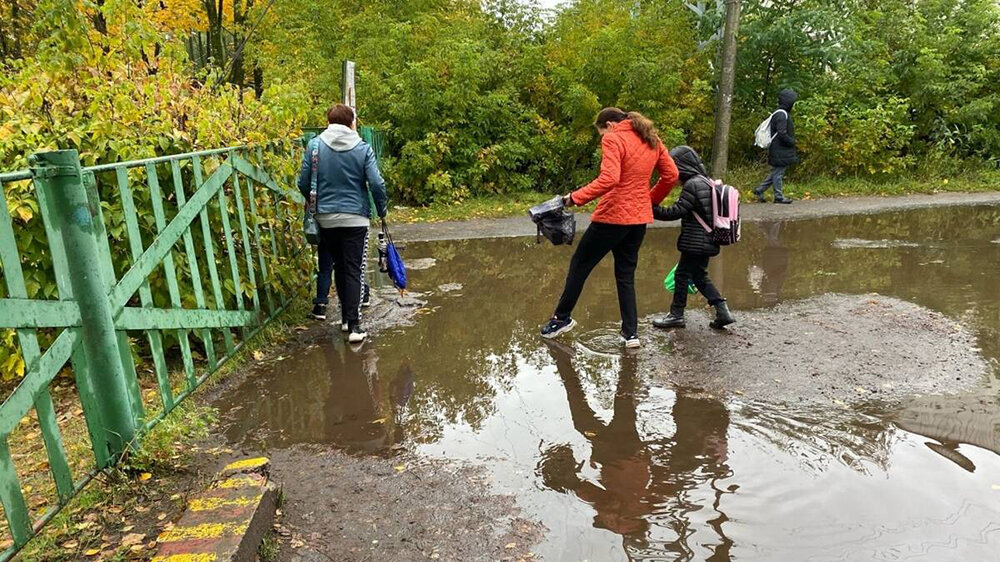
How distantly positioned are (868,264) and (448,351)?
5290mm

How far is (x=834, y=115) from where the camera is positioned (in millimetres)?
13109

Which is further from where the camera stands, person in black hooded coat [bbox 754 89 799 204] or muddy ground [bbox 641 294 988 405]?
person in black hooded coat [bbox 754 89 799 204]

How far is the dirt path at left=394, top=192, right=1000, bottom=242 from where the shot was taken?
34.7 feet

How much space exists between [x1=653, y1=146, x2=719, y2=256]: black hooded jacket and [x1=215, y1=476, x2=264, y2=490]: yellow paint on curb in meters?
3.58

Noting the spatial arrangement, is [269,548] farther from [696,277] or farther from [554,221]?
[696,277]

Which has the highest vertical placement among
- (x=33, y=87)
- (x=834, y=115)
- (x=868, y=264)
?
(x=33, y=87)

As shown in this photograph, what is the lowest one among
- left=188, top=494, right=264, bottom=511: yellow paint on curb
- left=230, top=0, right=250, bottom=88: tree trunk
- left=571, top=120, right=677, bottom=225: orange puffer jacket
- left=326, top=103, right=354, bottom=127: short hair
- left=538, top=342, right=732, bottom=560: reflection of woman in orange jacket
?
left=538, top=342, right=732, bottom=560: reflection of woman in orange jacket

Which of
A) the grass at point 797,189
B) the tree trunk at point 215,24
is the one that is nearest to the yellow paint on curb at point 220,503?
the grass at point 797,189

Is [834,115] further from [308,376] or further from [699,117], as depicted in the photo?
[308,376]

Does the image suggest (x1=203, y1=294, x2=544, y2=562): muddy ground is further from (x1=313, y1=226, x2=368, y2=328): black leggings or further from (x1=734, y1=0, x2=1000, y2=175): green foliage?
(x1=734, y1=0, x2=1000, y2=175): green foliage

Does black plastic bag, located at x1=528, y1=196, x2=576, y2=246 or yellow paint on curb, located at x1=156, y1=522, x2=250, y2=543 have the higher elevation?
black plastic bag, located at x1=528, y1=196, x2=576, y2=246

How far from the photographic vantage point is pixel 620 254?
18.1 ft

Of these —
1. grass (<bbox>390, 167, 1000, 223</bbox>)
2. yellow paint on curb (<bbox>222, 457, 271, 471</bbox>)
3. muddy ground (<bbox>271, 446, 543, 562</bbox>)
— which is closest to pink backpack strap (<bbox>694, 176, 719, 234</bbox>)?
muddy ground (<bbox>271, 446, 543, 562</bbox>)

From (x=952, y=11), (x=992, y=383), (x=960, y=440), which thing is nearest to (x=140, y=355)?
(x=960, y=440)
